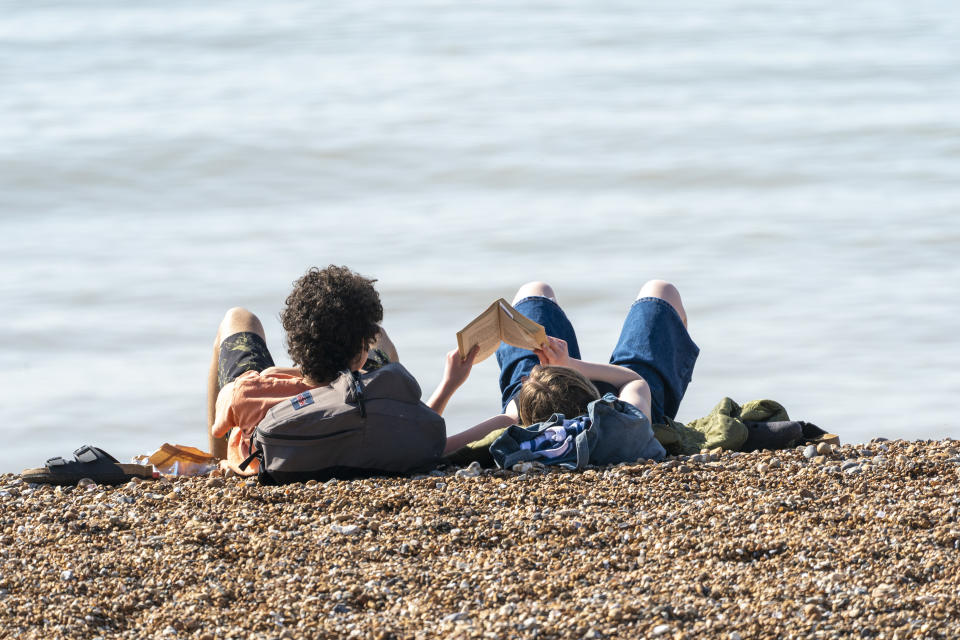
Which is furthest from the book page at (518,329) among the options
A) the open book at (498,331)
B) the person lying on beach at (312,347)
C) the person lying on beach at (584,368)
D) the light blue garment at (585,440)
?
the light blue garment at (585,440)

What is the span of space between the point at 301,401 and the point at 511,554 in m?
1.21

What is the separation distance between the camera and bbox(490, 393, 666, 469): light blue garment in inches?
185

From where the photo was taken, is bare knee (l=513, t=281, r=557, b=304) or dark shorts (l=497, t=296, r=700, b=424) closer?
dark shorts (l=497, t=296, r=700, b=424)

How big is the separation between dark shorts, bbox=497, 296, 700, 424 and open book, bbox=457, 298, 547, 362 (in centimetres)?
41

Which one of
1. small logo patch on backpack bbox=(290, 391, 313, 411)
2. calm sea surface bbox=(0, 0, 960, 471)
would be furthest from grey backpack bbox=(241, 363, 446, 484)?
calm sea surface bbox=(0, 0, 960, 471)

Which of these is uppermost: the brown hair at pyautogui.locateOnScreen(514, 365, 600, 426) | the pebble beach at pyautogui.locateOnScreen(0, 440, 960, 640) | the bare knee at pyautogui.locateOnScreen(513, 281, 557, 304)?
the bare knee at pyautogui.locateOnScreen(513, 281, 557, 304)

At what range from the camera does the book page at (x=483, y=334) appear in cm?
504

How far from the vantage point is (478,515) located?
13.5ft

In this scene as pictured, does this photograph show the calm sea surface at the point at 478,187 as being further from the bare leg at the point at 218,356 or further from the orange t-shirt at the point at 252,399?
the orange t-shirt at the point at 252,399

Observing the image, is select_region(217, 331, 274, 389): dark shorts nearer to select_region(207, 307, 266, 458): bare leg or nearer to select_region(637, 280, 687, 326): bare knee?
select_region(207, 307, 266, 458): bare leg

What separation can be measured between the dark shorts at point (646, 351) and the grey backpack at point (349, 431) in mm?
1037

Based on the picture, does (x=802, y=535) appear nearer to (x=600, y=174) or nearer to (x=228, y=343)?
(x=228, y=343)

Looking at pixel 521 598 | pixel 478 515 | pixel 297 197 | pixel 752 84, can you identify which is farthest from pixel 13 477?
pixel 752 84

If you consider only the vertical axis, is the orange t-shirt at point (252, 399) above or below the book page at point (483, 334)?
below
